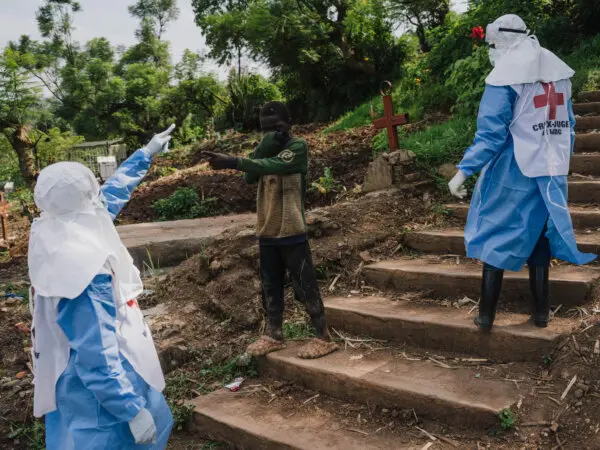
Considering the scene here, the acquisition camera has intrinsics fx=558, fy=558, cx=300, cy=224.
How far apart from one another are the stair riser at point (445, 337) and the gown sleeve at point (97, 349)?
1.99 meters

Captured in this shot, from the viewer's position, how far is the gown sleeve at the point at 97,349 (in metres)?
2.00

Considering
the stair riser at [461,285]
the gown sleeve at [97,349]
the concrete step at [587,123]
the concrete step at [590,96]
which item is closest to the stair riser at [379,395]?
the stair riser at [461,285]

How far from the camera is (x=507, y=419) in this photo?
2645 mm

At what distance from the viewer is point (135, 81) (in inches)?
884

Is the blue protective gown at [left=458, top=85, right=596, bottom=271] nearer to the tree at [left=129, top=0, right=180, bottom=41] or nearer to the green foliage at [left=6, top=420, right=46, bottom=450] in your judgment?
the green foliage at [left=6, top=420, right=46, bottom=450]

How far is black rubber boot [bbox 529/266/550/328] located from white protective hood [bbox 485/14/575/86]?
1064 millimetres

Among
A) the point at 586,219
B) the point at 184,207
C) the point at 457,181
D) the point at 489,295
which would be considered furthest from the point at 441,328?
the point at 184,207

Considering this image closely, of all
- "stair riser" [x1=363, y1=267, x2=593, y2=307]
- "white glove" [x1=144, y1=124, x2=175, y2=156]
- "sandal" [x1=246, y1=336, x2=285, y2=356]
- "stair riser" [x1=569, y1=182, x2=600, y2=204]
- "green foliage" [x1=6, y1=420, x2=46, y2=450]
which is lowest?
"green foliage" [x1=6, y1=420, x2=46, y2=450]

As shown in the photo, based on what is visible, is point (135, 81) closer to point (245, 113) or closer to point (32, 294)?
point (245, 113)

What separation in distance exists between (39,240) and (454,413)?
210 cm

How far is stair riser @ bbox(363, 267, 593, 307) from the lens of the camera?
3387mm

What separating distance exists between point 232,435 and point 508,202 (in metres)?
2.03

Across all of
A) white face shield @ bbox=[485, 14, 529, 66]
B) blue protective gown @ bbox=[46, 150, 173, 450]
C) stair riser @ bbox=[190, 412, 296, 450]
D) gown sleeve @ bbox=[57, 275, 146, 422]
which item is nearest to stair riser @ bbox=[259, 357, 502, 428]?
stair riser @ bbox=[190, 412, 296, 450]

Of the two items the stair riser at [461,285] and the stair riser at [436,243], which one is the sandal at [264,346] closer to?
the stair riser at [461,285]
